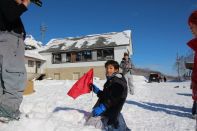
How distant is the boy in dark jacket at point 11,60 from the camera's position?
3506 mm

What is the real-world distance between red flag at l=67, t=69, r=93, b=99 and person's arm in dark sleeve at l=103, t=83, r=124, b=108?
0.94 metres

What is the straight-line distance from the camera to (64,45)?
4172 centimetres

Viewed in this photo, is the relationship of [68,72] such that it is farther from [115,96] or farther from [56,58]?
[115,96]

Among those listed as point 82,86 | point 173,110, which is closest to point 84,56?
point 173,110

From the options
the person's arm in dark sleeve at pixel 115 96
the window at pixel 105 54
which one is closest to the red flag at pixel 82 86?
the person's arm in dark sleeve at pixel 115 96

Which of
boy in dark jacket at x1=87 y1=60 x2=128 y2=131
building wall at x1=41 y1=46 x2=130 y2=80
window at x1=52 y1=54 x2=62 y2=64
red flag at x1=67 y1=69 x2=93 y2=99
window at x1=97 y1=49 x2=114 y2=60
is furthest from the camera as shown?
window at x1=52 y1=54 x2=62 y2=64

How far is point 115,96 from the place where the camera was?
4887 mm

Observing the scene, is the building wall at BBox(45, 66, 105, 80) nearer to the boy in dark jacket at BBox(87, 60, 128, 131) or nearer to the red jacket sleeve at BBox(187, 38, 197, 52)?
the boy in dark jacket at BBox(87, 60, 128, 131)

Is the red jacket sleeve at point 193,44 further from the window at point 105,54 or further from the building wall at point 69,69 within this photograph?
the building wall at point 69,69

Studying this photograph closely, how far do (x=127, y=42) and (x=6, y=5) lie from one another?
110 feet

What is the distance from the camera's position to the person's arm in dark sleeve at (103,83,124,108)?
4.88 meters

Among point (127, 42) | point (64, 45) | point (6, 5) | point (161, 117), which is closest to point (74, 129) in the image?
point (6, 5)

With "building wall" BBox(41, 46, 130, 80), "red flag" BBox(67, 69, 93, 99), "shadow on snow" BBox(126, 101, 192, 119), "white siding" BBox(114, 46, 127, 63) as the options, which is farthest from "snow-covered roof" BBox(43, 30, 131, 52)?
"red flag" BBox(67, 69, 93, 99)

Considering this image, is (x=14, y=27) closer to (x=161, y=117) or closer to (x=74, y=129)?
(x=74, y=129)
